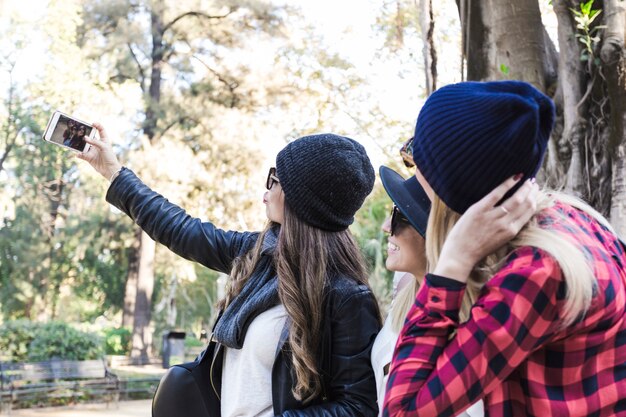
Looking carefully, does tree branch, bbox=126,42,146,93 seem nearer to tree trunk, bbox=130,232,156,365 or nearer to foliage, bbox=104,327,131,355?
tree trunk, bbox=130,232,156,365

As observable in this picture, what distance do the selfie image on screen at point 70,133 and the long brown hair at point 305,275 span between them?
29.1 inches

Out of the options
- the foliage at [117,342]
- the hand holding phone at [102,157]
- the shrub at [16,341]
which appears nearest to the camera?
the hand holding phone at [102,157]

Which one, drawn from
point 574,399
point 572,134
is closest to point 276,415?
point 574,399

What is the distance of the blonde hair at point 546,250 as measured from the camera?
1176 millimetres

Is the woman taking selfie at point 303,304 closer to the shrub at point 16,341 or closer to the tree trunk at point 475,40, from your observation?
the tree trunk at point 475,40

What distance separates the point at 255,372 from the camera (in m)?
2.04

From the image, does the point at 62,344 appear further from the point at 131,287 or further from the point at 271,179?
the point at 271,179

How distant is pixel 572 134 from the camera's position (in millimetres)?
3998

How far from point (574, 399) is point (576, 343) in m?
0.09

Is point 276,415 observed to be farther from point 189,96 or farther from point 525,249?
point 189,96

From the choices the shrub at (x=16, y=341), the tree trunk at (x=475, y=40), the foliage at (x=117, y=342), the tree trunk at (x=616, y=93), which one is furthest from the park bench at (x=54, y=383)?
the foliage at (x=117, y=342)

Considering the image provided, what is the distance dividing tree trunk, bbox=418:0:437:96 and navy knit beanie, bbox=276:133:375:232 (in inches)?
98.8

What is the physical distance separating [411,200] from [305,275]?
0.51 m

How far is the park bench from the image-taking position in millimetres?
13484
